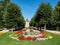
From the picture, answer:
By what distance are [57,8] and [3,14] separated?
750 inches

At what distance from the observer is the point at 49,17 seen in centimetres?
5775

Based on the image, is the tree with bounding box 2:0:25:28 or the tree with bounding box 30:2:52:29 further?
the tree with bounding box 30:2:52:29

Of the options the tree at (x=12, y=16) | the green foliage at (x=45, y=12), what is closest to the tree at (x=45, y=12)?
the green foliage at (x=45, y=12)

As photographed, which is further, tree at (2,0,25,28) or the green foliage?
the green foliage

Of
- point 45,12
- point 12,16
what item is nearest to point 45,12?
point 45,12

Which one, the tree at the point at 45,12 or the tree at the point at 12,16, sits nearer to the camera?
the tree at the point at 12,16

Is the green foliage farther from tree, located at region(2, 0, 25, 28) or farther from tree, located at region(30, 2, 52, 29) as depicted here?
tree, located at region(2, 0, 25, 28)

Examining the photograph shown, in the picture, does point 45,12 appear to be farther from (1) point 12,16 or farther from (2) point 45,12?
(1) point 12,16

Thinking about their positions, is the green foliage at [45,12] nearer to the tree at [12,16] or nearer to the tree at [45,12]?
the tree at [45,12]

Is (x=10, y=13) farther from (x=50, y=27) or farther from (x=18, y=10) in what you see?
(x=50, y=27)

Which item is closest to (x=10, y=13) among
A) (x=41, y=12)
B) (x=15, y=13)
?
(x=15, y=13)

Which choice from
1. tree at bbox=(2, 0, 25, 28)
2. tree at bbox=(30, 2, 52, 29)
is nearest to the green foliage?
tree at bbox=(30, 2, 52, 29)

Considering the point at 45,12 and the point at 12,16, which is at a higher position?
the point at 45,12

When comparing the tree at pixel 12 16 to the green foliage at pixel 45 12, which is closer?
the tree at pixel 12 16
